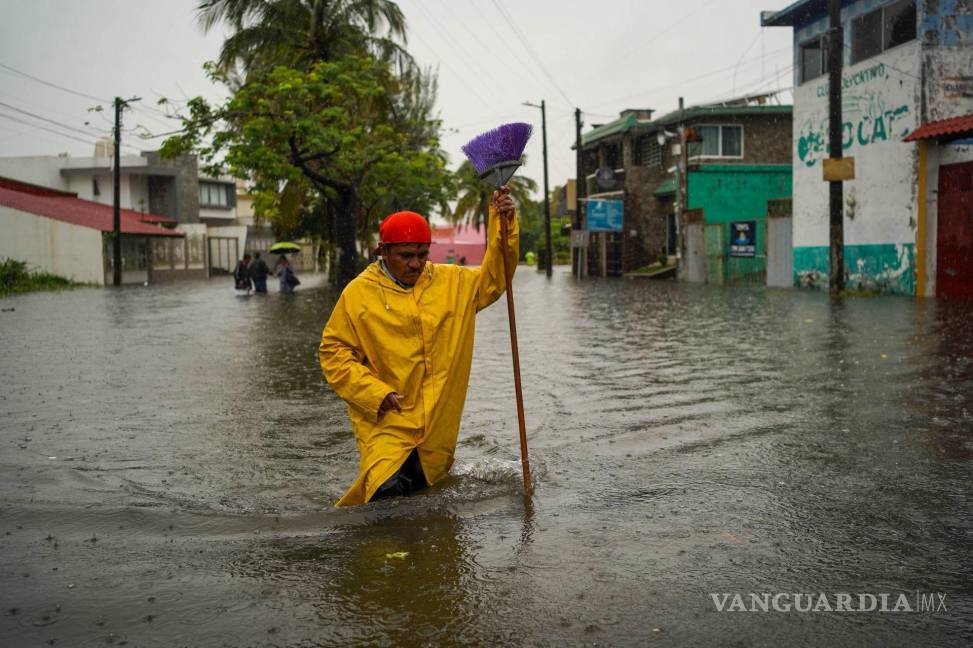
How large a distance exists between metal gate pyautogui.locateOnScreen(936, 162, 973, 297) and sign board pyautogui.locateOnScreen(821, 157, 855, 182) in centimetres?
193

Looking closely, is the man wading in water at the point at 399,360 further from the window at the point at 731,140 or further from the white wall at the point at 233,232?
the white wall at the point at 233,232

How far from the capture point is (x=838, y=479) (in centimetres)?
534

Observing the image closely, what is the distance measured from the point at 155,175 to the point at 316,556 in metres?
56.7

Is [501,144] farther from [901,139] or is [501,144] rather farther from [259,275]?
[259,275]

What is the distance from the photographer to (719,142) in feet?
127

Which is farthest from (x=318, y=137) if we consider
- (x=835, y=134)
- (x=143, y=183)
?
(x=143, y=183)

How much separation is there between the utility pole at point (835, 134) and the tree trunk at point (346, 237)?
48.0 ft

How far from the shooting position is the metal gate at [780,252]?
90.6 ft

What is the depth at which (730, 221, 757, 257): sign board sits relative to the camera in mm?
30547

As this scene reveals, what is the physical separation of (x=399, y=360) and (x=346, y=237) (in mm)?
26855

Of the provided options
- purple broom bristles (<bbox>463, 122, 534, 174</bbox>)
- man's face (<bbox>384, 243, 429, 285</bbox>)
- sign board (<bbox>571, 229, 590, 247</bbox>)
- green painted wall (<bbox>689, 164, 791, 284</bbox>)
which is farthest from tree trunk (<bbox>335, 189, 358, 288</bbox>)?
man's face (<bbox>384, 243, 429, 285</bbox>)

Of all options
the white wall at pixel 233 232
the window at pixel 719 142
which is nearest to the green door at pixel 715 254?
the window at pixel 719 142

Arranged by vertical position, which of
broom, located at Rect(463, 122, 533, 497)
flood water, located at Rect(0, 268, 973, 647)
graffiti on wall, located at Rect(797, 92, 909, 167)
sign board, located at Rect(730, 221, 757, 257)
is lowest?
flood water, located at Rect(0, 268, 973, 647)

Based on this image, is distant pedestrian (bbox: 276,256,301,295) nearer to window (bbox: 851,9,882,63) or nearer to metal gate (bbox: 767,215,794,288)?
metal gate (bbox: 767,215,794,288)
